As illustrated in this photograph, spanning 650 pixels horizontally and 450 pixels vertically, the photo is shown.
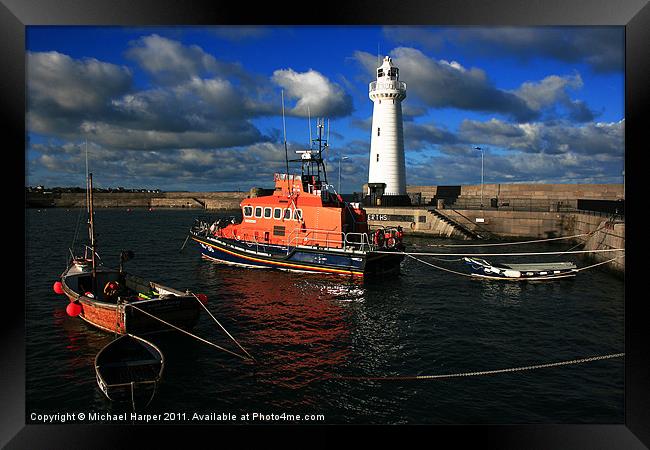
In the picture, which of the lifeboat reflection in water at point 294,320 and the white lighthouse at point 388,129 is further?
the white lighthouse at point 388,129

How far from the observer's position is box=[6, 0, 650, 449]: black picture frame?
550 cm

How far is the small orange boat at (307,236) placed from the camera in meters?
21.6

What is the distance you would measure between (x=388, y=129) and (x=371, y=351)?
32701 mm

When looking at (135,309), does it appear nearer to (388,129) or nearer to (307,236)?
(307,236)

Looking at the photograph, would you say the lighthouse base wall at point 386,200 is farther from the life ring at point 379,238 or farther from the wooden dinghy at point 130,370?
the wooden dinghy at point 130,370

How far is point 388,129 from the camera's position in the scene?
41.0m

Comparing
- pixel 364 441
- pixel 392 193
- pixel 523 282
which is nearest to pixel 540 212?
pixel 392 193

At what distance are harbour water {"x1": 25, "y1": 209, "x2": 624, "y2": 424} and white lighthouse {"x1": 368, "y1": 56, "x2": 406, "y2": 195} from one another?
21.8 metres

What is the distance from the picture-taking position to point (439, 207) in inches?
1645
